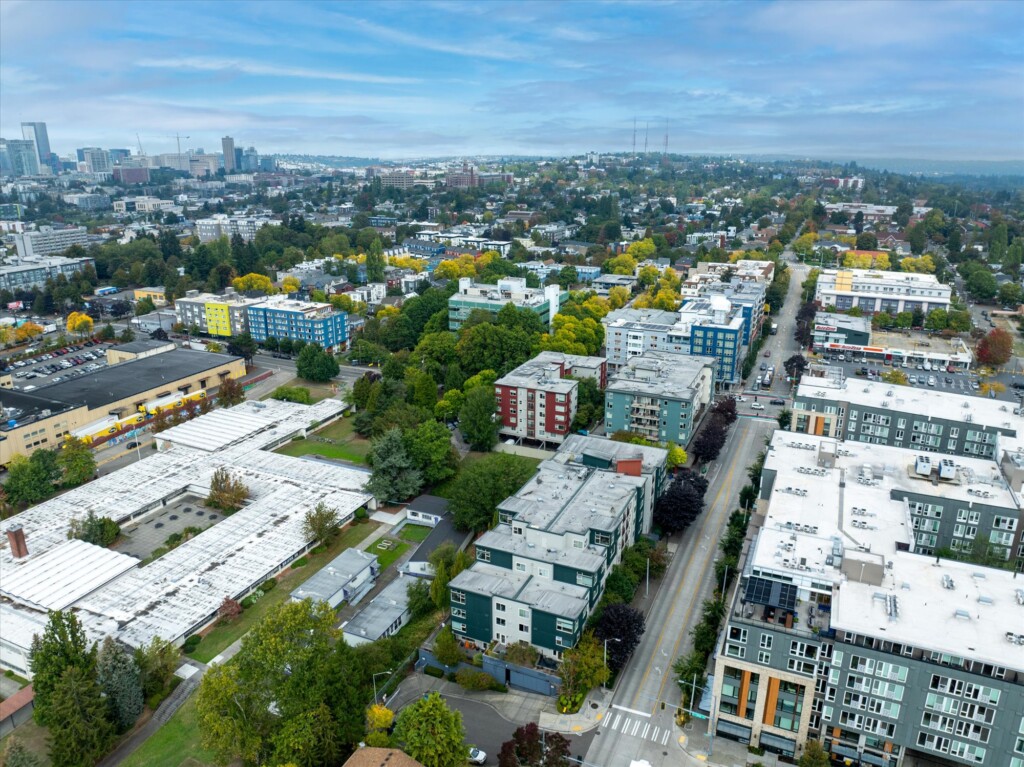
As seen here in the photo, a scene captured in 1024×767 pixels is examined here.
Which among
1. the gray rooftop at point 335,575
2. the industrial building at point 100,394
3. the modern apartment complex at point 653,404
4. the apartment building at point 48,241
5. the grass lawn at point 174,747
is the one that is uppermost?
the apartment building at point 48,241

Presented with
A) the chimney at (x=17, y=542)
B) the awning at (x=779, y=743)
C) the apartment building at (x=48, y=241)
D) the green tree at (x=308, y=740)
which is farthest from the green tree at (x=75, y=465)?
the apartment building at (x=48, y=241)

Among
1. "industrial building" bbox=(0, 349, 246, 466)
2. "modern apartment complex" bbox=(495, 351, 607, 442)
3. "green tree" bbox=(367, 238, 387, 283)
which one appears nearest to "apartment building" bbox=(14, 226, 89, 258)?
"green tree" bbox=(367, 238, 387, 283)

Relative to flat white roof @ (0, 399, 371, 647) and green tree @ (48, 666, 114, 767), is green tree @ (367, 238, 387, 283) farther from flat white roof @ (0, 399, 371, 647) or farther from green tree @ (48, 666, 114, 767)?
green tree @ (48, 666, 114, 767)

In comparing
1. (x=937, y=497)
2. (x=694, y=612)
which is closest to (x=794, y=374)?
(x=937, y=497)

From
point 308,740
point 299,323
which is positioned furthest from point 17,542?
point 299,323

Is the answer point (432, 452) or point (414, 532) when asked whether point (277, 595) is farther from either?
point (432, 452)

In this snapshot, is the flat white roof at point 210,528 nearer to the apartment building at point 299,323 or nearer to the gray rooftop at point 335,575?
the gray rooftop at point 335,575
